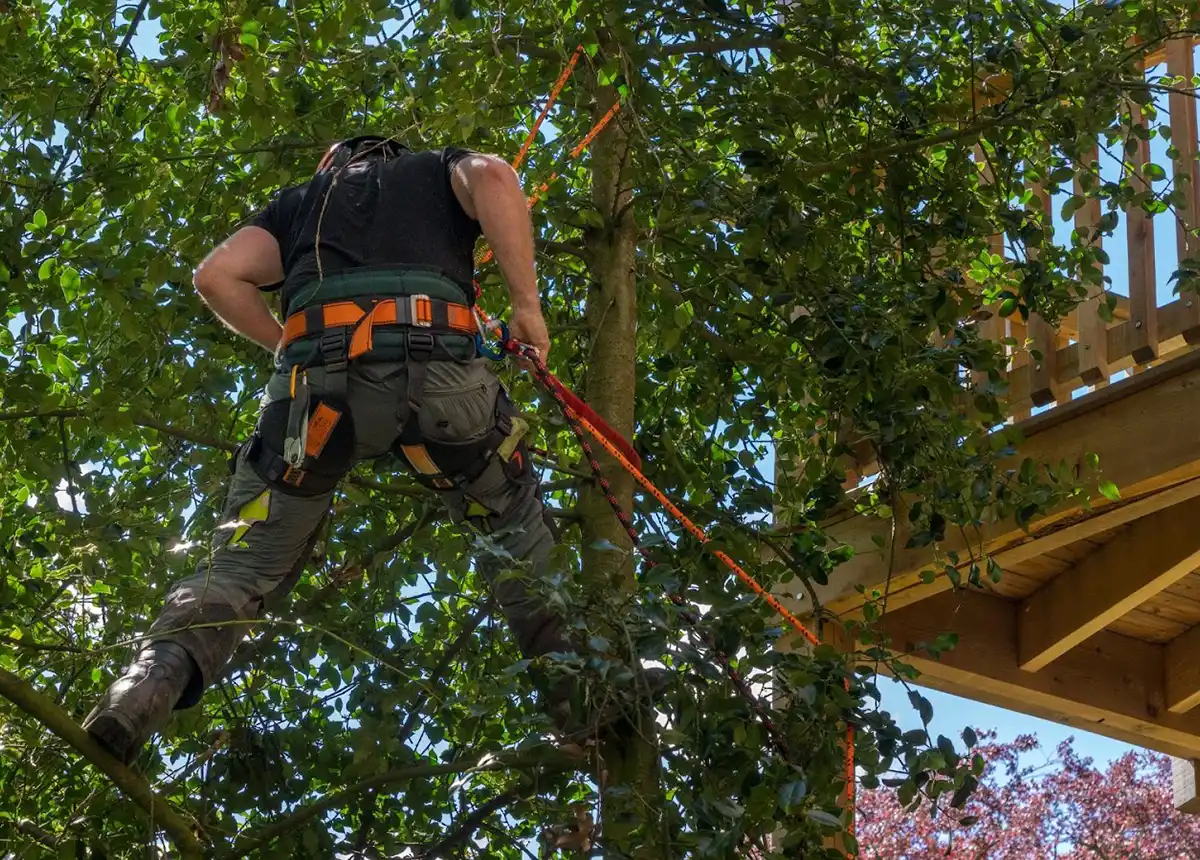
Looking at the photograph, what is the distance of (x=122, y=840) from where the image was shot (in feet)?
12.1

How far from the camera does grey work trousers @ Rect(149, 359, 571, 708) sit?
126 inches

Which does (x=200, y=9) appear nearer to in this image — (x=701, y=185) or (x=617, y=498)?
(x=701, y=185)

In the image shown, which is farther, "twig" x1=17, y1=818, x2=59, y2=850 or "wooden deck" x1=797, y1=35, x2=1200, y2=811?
"wooden deck" x1=797, y1=35, x2=1200, y2=811

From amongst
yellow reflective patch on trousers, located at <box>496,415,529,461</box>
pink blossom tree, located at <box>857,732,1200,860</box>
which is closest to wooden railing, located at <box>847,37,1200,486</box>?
yellow reflective patch on trousers, located at <box>496,415,529,461</box>

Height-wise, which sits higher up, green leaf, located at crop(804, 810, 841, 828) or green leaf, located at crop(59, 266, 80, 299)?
green leaf, located at crop(59, 266, 80, 299)

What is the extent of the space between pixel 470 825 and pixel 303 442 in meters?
0.94

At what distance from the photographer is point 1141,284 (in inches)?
184

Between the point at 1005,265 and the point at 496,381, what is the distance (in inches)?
86.5

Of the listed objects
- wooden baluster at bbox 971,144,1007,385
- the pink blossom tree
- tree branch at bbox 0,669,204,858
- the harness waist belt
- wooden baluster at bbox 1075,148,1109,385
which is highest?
the pink blossom tree

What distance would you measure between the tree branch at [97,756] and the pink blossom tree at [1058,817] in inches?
349

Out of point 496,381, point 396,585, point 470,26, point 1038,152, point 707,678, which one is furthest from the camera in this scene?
point 1038,152

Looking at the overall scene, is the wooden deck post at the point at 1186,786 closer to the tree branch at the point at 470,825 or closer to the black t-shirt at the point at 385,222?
the tree branch at the point at 470,825

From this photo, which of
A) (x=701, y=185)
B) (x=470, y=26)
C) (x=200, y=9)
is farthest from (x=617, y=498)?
(x=200, y=9)

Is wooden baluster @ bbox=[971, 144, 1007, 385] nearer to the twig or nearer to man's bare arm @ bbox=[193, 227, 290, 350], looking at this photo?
man's bare arm @ bbox=[193, 227, 290, 350]
